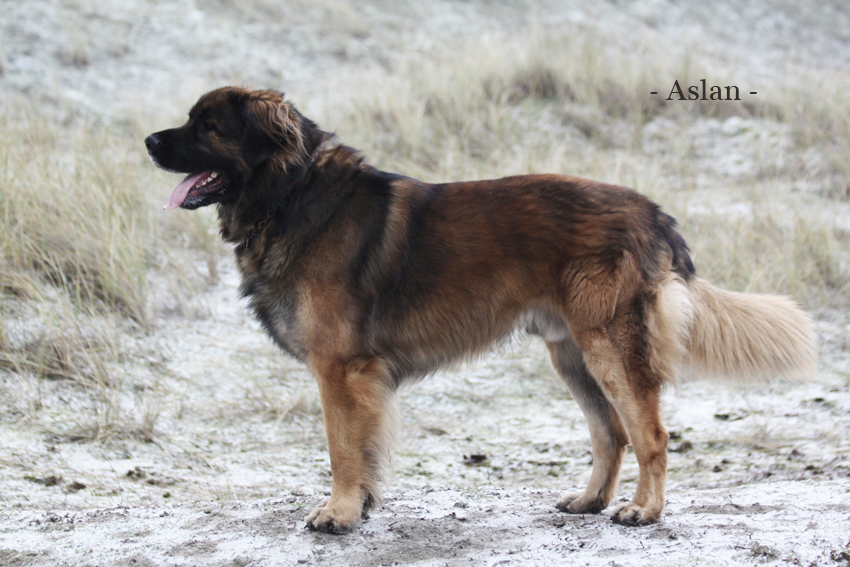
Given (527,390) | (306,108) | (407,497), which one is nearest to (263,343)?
(527,390)

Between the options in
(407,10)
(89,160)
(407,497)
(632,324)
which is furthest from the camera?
(407,10)

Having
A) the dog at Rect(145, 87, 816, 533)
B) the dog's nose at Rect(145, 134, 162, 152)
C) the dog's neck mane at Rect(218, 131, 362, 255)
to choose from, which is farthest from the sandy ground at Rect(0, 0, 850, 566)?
the dog's nose at Rect(145, 134, 162, 152)

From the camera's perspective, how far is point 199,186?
3.09m

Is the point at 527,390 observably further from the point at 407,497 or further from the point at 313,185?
the point at 313,185

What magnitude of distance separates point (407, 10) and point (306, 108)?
509cm

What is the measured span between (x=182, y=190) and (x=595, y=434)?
2.01 meters

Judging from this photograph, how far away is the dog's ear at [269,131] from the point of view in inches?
119

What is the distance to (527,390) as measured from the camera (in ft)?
15.9

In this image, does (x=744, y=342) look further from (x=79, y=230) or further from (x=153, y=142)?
(x=79, y=230)

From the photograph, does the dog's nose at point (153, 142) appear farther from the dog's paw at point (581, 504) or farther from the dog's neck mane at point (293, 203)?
the dog's paw at point (581, 504)

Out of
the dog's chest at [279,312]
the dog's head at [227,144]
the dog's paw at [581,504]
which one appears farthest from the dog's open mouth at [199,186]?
the dog's paw at [581,504]

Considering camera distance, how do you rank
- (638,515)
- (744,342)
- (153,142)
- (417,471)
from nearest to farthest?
(638,515)
(744,342)
(153,142)
(417,471)

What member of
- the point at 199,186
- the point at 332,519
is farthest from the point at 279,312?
the point at 332,519

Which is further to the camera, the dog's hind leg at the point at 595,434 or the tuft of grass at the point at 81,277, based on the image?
the tuft of grass at the point at 81,277
